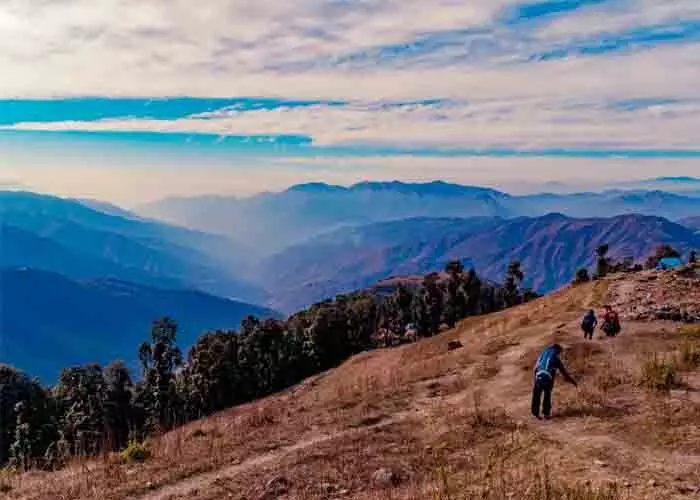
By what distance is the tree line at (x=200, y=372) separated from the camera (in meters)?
73.9

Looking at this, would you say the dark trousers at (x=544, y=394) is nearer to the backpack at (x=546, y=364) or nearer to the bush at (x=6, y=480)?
the backpack at (x=546, y=364)

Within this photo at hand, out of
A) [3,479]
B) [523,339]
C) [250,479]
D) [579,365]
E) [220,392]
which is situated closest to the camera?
[250,479]

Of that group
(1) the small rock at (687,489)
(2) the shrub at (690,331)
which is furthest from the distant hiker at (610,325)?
(1) the small rock at (687,489)

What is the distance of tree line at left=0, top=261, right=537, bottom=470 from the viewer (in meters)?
73.9

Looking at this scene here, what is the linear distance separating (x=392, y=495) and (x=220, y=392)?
81578mm

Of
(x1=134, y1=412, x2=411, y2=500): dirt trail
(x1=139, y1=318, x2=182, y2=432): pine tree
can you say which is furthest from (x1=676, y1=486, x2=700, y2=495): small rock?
(x1=139, y1=318, x2=182, y2=432): pine tree

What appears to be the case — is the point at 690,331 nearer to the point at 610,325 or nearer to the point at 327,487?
the point at 610,325

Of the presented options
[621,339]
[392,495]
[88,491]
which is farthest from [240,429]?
[621,339]

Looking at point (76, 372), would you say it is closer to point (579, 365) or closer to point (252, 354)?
point (252, 354)

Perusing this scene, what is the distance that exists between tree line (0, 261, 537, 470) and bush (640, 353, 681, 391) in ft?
189

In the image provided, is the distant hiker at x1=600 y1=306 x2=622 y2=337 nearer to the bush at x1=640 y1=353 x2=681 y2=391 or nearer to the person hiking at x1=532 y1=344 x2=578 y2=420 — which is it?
the bush at x1=640 y1=353 x2=681 y2=391

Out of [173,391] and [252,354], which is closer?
[173,391]

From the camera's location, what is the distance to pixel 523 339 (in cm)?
3641

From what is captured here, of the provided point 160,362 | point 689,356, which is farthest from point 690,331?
point 160,362
